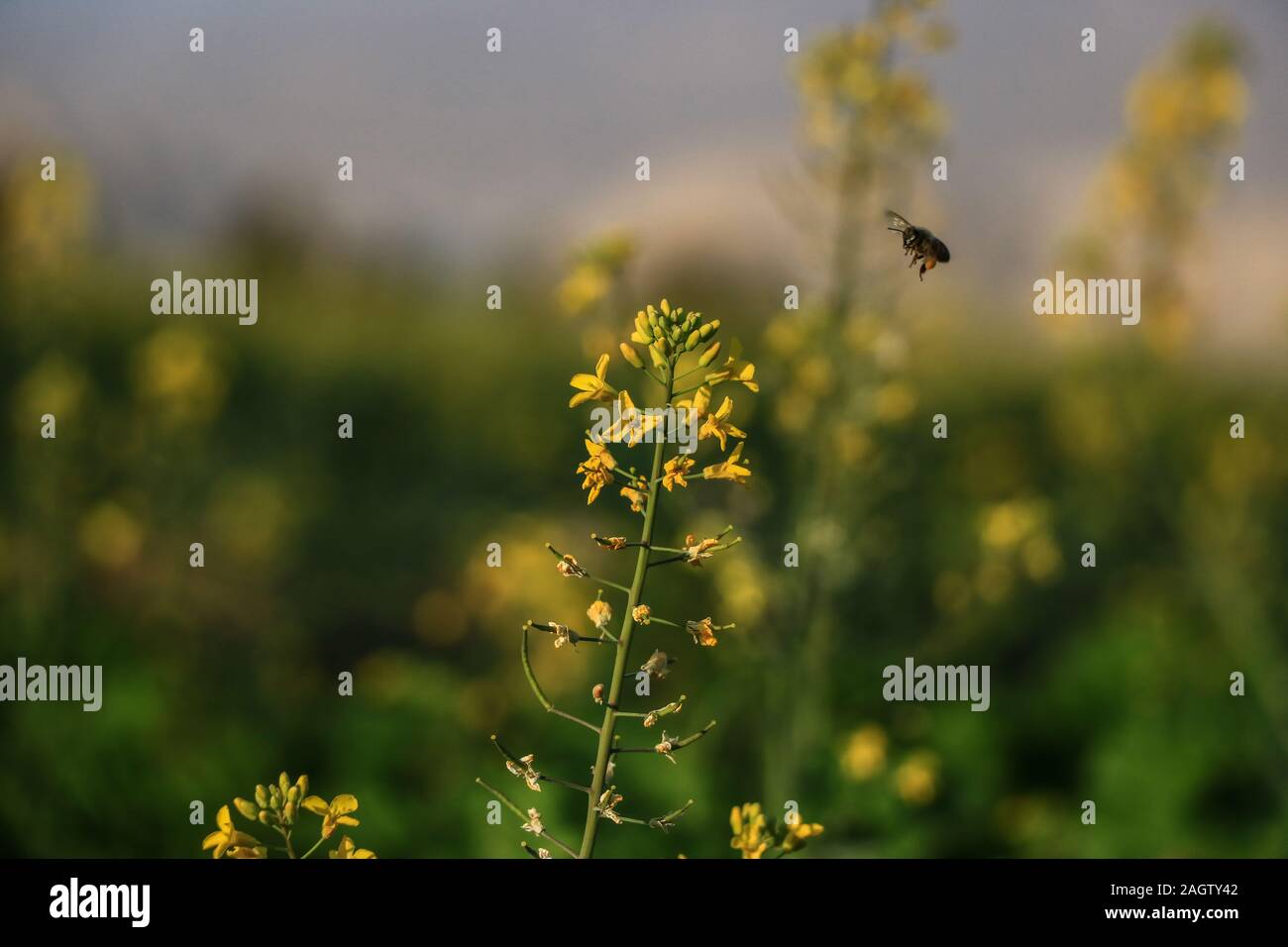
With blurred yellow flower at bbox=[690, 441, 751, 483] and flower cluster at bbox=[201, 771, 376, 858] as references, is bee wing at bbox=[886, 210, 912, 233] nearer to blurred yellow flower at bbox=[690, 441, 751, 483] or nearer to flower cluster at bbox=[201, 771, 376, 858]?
blurred yellow flower at bbox=[690, 441, 751, 483]

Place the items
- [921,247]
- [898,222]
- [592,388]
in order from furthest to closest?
[898,222], [921,247], [592,388]

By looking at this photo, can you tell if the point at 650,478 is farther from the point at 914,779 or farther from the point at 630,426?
the point at 914,779

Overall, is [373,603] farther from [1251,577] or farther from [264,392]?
[1251,577]

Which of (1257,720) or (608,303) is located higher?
(608,303)

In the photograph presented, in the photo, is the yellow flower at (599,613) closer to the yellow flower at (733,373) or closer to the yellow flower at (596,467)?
the yellow flower at (596,467)

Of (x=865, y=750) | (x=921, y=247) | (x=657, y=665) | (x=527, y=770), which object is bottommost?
(x=865, y=750)

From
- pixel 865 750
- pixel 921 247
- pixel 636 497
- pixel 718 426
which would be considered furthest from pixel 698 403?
pixel 865 750

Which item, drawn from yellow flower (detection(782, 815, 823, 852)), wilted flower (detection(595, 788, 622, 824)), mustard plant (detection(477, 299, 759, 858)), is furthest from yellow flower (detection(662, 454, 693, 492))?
yellow flower (detection(782, 815, 823, 852))
